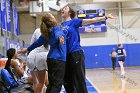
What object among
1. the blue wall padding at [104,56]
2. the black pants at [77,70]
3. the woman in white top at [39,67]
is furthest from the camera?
the blue wall padding at [104,56]

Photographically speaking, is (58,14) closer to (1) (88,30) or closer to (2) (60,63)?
(1) (88,30)

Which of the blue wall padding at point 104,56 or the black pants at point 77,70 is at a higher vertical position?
the black pants at point 77,70

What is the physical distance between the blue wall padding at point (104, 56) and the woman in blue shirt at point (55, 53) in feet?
63.7

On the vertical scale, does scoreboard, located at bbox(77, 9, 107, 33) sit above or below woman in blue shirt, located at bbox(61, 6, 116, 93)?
above

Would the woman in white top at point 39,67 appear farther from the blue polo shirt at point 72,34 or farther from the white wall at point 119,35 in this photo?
the white wall at point 119,35

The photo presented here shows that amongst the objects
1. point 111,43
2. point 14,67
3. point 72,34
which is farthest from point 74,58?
point 111,43

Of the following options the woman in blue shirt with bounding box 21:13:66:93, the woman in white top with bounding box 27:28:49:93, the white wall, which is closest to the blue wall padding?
the white wall

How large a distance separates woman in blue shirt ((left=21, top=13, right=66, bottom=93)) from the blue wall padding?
63.7ft

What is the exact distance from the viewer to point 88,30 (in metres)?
24.2

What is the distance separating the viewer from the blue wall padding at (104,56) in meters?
23.9

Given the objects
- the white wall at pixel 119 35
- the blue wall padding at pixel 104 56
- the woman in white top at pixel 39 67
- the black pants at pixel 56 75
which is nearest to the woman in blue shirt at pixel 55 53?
the black pants at pixel 56 75

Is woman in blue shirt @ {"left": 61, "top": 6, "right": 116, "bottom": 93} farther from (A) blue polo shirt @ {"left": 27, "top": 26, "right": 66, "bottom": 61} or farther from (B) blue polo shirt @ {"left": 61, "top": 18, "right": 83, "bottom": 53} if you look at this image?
(A) blue polo shirt @ {"left": 27, "top": 26, "right": 66, "bottom": 61}

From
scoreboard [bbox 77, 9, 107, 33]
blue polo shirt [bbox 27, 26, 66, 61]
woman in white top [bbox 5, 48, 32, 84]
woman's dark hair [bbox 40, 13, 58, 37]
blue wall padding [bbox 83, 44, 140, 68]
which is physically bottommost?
blue wall padding [bbox 83, 44, 140, 68]

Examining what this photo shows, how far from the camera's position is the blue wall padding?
23.9 meters
